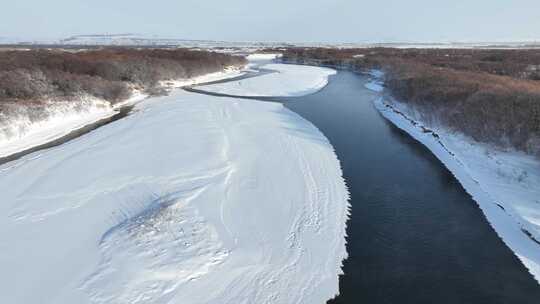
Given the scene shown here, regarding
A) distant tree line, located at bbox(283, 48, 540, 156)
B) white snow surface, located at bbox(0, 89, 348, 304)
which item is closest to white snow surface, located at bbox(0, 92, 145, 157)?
white snow surface, located at bbox(0, 89, 348, 304)

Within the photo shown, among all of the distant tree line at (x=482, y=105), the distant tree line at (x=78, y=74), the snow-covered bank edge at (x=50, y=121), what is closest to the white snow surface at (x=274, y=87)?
the distant tree line at (x=78, y=74)

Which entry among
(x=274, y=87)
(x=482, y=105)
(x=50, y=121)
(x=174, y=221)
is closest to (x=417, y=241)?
(x=174, y=221)

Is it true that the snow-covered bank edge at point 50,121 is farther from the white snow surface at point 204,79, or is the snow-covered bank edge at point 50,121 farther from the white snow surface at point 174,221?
the white snow surface at point 204,79

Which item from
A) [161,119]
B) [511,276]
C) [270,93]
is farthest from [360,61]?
[511,276]

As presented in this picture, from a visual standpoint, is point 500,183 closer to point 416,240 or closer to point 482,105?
point 416,240

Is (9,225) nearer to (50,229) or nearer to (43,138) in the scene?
(50,229)

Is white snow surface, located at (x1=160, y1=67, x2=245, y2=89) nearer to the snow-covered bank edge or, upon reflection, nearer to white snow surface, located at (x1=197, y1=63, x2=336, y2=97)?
white snow surface, located at (x1=197, y1=63, x2=336, y2=97)

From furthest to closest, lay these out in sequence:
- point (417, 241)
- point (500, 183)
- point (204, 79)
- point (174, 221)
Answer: point (204, 79) < point (500, 183) < point (174, 221) < point (417, 241)
